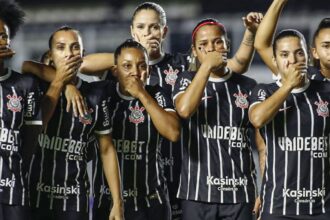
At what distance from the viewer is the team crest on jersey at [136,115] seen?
4.85 m

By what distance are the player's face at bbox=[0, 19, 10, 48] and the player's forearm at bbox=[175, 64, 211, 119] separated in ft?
3.21

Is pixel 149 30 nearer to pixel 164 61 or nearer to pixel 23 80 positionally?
pixel 164 61

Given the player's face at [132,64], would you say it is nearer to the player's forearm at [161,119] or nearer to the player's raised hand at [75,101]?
the player's forearm at [161,119]

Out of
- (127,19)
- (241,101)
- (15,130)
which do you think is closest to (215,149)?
(241,101)

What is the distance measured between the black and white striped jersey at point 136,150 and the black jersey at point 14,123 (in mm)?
538

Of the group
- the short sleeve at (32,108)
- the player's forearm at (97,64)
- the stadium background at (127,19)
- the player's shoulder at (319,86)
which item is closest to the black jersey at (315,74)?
the player's shoulder at (319,86)

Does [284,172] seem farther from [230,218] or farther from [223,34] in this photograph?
[223,34]

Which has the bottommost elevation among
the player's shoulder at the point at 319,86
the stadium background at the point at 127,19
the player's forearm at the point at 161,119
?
the player's forearm at the point at 161,119

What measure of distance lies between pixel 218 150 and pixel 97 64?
3.23 ft

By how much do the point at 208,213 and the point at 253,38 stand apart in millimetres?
1110

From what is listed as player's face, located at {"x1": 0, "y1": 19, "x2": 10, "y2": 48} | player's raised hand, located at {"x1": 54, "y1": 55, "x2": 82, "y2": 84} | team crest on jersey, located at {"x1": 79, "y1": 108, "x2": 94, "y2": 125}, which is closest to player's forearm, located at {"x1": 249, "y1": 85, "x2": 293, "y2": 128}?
team crest on jersey, located at {"x1": 79, "y1": 108, "x2": 94, "y2": 125}

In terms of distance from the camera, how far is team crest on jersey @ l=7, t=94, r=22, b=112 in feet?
14.6

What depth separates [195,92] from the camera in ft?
15.3

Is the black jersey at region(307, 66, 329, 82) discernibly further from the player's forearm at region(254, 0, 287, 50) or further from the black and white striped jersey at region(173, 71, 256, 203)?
the black and white striped jersey at region(173, 71, 256, 203)
